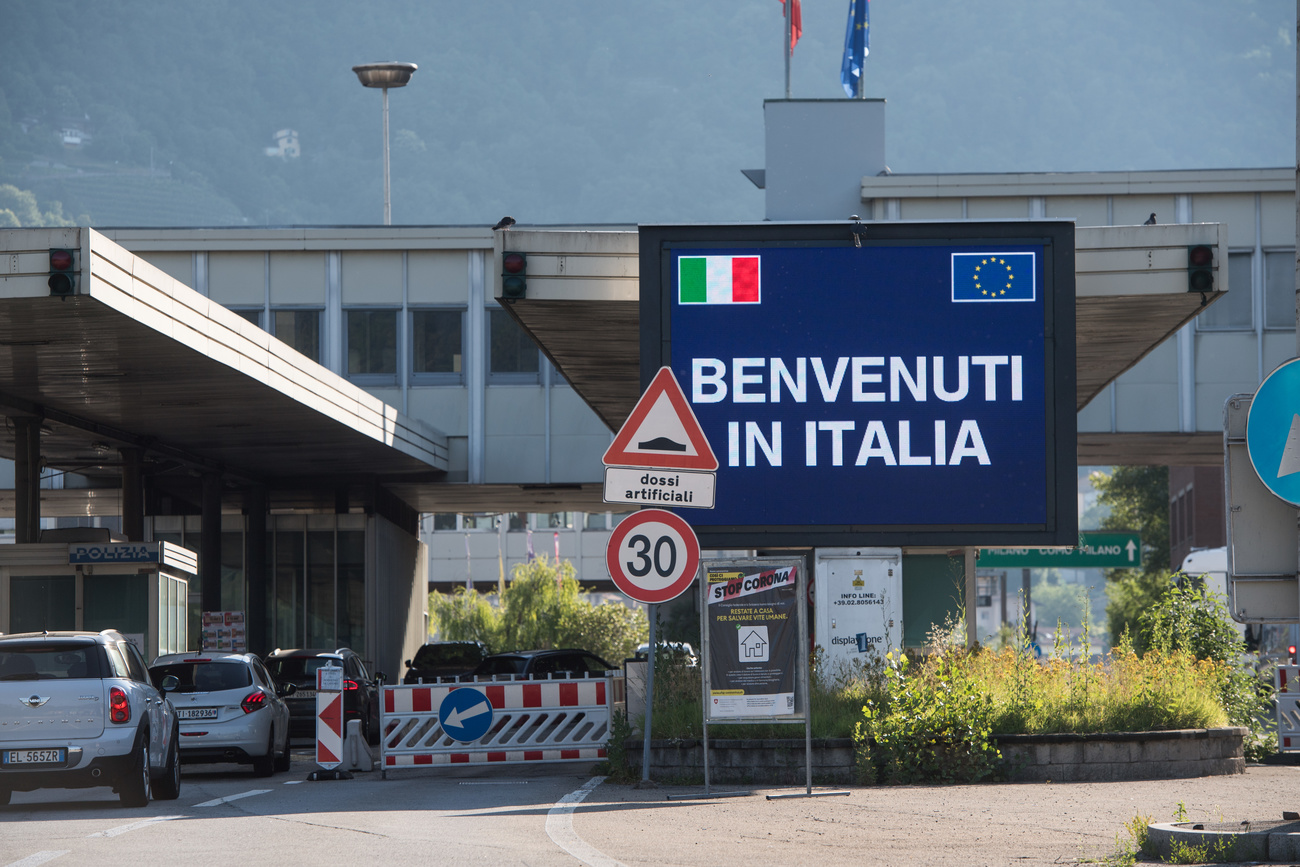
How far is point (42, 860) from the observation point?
927cm

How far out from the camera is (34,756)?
42.2 ft

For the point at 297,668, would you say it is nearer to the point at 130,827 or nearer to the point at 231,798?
the point at 231,798

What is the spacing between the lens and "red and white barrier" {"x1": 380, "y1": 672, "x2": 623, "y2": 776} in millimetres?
16781

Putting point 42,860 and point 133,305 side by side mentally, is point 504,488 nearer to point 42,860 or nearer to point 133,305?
point 133,305

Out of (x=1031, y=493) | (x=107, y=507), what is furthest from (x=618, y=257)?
(x=107, y=507)

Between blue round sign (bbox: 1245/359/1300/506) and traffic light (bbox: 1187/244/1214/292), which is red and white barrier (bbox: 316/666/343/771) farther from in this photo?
blue round sign (bbox: 1245/359/1300/506)

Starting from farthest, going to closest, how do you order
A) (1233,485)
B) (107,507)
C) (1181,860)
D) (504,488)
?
(107,507) < (504,488) < (1181,860) < (1233,485)

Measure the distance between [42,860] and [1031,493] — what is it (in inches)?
358

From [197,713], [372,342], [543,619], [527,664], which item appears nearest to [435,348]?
[372,342]

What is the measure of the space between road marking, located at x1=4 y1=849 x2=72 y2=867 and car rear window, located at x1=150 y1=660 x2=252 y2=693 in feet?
26.7

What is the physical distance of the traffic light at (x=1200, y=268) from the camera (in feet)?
57.7

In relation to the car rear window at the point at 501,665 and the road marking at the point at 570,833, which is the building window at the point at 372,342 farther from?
the road marking at the point at 570,833

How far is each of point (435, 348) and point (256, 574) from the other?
619 cm

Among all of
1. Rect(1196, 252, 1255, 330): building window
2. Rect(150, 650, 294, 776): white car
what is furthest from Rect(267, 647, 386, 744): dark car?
Rect(1196, 252, 1255, 330): building window
